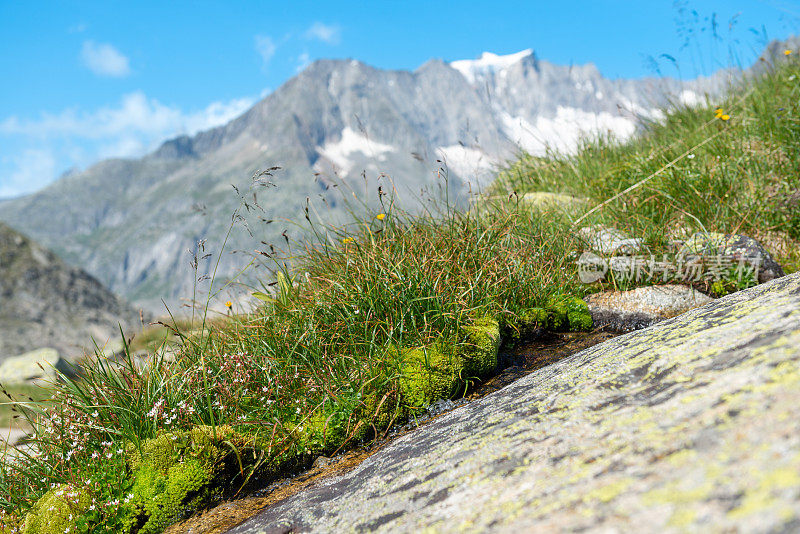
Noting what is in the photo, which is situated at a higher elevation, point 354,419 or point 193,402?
point 193,402

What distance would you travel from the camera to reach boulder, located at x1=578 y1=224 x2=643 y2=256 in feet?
14.8

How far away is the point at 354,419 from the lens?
9.46 feet

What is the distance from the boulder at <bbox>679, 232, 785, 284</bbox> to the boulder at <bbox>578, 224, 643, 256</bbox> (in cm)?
41

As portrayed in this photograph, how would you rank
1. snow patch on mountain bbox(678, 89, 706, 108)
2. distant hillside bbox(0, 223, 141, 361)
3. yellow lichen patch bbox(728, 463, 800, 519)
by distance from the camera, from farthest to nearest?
distant hillside bbox(0, 223, 141, 361) < snow patch on mountain bbox(678, 89, 706, 108) < yellow lichen patch bbox(728, 463, 800, 519)

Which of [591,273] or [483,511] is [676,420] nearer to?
[483,511]

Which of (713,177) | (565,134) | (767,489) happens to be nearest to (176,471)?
(767,489)

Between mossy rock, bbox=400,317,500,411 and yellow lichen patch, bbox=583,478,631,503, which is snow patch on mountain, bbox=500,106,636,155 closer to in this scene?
mossy rock, bbox=400,317,500,411

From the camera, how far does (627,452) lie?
113cm

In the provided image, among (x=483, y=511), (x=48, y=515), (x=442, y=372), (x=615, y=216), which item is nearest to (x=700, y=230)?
(x=615, y=216)

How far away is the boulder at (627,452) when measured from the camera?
86cm

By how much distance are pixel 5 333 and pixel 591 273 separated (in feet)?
45.7

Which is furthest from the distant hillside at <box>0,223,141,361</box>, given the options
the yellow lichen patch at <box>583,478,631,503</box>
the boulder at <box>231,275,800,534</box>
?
the yellow lichen patch at <box>583,478,631,503</box>

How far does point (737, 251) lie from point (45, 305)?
50.9ft

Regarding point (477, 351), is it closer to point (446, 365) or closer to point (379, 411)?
point (446, 365)
